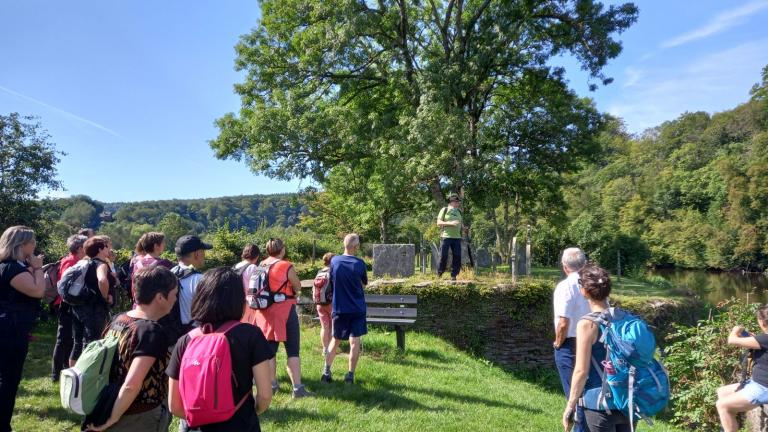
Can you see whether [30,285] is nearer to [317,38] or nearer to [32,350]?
[32,350]

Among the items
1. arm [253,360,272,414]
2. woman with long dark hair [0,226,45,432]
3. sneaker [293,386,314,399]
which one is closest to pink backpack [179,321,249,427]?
arm [253,360,272,414]

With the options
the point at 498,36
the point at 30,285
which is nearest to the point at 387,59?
the point at 498,36

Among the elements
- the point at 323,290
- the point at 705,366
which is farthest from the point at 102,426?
the point at 705,366

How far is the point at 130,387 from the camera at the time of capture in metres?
2.49

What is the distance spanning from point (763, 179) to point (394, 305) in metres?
52.7

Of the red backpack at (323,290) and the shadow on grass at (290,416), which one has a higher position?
the red backpack at (323,290)

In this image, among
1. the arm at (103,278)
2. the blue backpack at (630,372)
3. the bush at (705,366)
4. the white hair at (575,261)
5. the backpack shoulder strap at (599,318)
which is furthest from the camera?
the bush at (705,366)

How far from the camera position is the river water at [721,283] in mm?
36625

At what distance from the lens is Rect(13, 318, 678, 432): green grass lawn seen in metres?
4.72

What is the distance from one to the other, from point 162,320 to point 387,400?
10.9 feet

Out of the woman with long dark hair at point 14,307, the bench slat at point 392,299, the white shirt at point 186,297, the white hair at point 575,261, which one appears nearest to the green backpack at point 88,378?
the white shirt at point 186,297

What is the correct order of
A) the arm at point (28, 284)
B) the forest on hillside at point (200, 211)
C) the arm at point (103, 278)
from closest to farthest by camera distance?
1. the arm at point (28, 284)
2. the arm at point (103, 278)
3. the forest on hillside at point (200, 211)

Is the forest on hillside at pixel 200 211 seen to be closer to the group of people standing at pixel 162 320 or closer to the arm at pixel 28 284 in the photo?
the group of people standing at pixel 162 320

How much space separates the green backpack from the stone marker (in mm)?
9697
